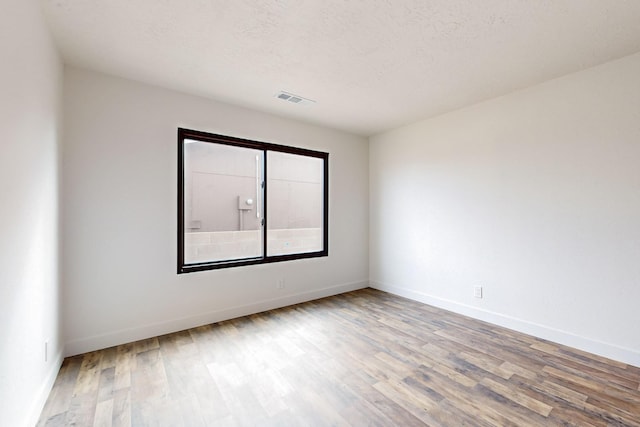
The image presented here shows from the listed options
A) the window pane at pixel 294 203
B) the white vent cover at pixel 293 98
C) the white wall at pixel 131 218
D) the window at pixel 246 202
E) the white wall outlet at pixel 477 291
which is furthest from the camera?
the window pane at pixel 294 203

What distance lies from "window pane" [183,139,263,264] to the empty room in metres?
0.03

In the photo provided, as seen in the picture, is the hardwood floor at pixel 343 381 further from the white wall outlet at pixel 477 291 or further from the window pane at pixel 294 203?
the window pane at pixel 294 203

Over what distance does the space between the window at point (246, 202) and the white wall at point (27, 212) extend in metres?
1.06

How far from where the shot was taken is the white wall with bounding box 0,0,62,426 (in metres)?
1.29

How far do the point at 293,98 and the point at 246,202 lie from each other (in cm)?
143

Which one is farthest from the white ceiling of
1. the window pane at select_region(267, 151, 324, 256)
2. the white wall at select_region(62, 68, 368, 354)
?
the window pane at select_region(267, 151, 324, 256)

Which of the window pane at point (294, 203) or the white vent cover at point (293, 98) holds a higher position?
the white vent cover at point (293, 98)

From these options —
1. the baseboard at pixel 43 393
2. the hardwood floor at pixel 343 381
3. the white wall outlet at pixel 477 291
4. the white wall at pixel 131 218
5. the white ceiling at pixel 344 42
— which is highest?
the white ceiling at pixel 344 42

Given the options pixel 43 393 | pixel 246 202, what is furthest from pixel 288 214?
pixel 43 393

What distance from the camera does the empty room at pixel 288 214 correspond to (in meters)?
1.71

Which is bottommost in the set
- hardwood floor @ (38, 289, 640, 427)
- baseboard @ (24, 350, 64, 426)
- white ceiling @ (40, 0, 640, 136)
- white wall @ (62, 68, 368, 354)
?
hardwood floor @ (38, 289, 640, 427)

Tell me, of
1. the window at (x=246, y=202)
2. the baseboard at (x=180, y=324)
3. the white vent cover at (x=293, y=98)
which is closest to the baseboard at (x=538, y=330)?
the baseboard at (x=180, y=324)

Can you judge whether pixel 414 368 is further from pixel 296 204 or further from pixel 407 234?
pixel 296 204

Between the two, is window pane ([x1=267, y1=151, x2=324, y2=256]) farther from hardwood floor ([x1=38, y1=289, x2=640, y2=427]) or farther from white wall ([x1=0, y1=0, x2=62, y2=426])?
white wall ([x1=0, y1=0, x2=62, y2=426])
